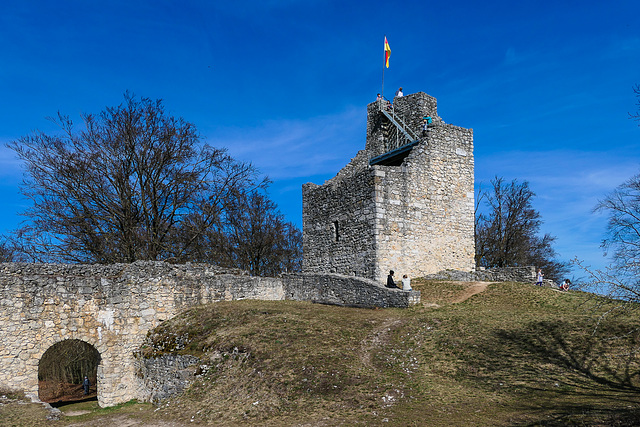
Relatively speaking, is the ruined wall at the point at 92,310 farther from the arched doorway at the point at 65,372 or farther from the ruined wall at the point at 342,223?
the arched doorway at the point at 65,372

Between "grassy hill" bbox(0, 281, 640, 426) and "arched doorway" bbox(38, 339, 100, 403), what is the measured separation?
9.82 m

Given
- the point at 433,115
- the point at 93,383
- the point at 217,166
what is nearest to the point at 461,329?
the point at 433,115

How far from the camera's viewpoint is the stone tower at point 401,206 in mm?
21562

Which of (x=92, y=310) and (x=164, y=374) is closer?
(x=164, y=374)

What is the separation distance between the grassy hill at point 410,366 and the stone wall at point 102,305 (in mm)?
1067

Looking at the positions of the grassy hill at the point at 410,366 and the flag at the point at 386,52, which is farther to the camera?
the flag at the point at 386,52

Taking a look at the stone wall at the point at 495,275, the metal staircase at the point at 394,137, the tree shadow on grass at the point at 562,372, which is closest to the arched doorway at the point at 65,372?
the stone wall at the point at 495,275

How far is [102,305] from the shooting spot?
55.3ft

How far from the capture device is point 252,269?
124 feet

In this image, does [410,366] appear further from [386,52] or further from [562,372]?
[386,52]

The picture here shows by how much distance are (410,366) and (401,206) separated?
10140 mm

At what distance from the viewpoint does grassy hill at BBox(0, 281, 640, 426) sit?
10094 millimetres

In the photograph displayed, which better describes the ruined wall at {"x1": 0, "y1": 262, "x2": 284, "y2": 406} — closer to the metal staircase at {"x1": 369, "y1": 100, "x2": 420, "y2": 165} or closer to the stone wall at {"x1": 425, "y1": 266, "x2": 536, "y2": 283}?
the stone wall at {"x1": 425, "y1": 266, "x2": 536, "y2": 283}

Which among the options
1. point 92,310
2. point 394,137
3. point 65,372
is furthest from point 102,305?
point 394,137
